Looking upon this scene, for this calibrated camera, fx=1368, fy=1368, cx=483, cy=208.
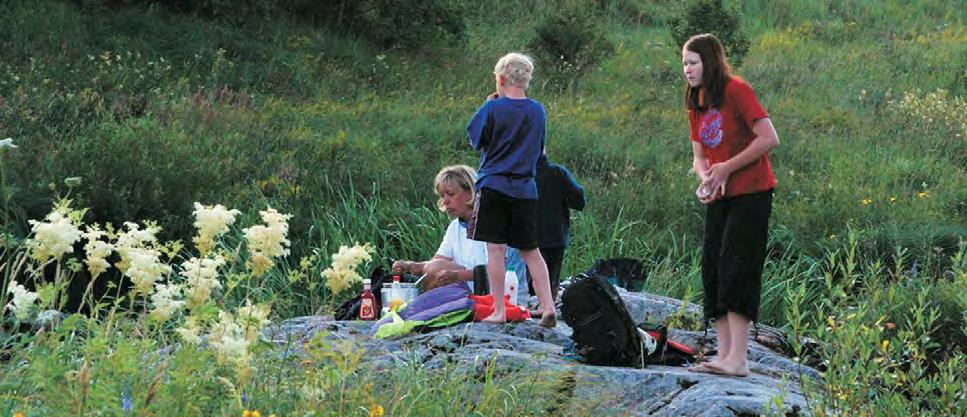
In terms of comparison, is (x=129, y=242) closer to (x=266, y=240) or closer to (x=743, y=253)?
(x=266, y=240)

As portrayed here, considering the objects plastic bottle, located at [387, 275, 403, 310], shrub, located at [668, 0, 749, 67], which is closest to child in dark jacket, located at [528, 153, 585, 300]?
plastic bottle, located at [387, 275, 403, 310]

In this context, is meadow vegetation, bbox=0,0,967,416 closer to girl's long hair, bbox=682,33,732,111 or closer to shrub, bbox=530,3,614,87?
shrub, bbox=530,3,614,87

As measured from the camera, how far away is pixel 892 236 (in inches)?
400

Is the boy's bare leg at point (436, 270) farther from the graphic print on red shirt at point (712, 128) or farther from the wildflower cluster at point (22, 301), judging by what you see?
the wildflower cluster at point (22, 301)

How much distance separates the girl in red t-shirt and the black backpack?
283 mm

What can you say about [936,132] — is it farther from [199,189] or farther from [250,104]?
[199,189]

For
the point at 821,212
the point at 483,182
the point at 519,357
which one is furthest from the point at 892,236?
the point at 519,357

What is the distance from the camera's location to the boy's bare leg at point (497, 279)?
6.08 m

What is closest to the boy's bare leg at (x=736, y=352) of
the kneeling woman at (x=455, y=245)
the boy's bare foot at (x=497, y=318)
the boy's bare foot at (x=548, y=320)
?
the boy's bare foot at (x=548, y=320)

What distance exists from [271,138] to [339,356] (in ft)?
28.1

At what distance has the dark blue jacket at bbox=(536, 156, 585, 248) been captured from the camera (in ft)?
22.9

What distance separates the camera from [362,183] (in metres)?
10.5

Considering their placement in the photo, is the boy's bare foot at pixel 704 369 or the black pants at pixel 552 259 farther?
the black pants at pixel 552 259

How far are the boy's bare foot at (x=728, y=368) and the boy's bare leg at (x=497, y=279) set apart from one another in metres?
1.10
